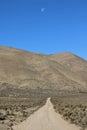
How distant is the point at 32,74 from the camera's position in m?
159

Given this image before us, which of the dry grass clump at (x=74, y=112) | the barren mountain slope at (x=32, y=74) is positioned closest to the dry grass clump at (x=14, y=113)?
the dry grass clump at (x=74, y=112)

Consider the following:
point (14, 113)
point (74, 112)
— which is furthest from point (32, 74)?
point (74, 112)

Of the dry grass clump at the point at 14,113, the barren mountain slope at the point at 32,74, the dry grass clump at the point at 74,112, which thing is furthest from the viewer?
the barren mountain slope at the point at 32,74

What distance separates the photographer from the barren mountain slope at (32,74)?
14479 cm

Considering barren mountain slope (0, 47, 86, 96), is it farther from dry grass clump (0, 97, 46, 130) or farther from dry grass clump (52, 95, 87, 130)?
dry grass clump (52, 95, 87, 130)

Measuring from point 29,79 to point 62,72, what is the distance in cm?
3215

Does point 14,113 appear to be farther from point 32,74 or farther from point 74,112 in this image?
point 32,74

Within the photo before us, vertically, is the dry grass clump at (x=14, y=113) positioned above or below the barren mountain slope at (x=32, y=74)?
below

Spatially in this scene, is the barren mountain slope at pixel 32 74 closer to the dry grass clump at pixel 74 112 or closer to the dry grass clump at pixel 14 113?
the dry grass clump at pixel 14 113

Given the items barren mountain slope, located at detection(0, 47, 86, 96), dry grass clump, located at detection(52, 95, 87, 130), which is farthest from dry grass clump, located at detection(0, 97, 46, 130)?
barren mountain slope, located at detection(0, 47, 86, 96)

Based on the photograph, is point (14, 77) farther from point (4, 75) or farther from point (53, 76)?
point (53, 76)

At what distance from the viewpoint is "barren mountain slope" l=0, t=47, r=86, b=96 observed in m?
145

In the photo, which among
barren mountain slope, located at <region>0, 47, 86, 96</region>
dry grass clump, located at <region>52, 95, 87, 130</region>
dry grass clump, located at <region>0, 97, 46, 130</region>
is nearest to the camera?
dry grass clump, located at <region>52, 95, 87, 130</region>

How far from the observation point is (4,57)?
180 metres
